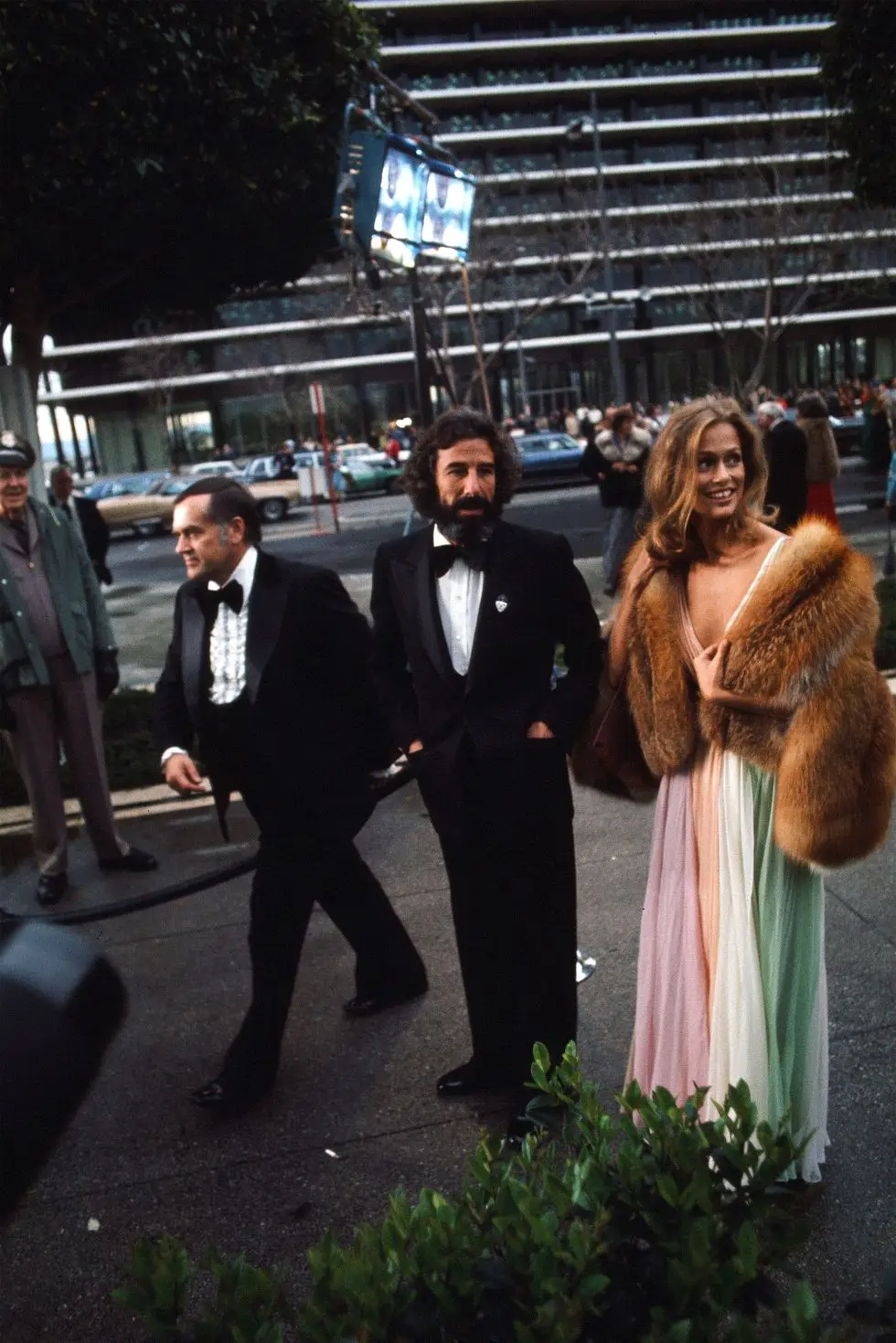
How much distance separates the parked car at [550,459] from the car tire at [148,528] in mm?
8911

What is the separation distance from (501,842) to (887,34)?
24.7ft

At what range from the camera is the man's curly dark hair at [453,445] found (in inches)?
138

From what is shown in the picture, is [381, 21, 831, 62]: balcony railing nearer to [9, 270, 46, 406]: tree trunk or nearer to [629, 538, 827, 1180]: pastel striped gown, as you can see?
[9, 270, 46, 406]: tree trunk

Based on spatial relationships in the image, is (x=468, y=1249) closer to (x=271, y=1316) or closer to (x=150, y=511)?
(x=271, y=1316)

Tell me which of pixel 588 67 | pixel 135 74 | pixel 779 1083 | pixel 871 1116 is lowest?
pixel 871 1116

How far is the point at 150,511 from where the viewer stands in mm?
30812

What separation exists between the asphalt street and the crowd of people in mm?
10947

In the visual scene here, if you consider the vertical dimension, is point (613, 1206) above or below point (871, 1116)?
above

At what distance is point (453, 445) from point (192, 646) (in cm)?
104

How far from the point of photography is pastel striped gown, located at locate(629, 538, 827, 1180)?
296 cm

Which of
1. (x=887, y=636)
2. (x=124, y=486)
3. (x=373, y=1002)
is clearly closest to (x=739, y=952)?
(x=373, y=1002)

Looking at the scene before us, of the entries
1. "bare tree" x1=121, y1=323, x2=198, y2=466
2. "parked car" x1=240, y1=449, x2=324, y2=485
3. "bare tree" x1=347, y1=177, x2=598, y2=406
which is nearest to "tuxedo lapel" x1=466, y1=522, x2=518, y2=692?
"parked car" x1=240, y1=449, x2=324, y2=485

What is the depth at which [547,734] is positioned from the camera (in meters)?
3.41

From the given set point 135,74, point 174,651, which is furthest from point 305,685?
point 135,74
